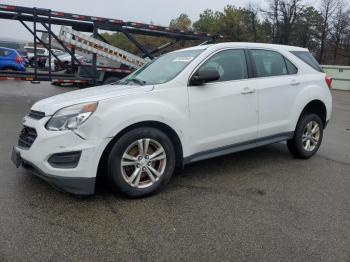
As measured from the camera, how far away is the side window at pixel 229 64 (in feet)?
15.3

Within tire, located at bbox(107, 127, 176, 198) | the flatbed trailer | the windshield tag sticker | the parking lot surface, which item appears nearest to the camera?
the parking lot surface

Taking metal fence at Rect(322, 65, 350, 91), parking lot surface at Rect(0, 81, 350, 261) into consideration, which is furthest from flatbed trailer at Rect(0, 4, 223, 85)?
metal fence at Rect(322, 65, 350, 91)

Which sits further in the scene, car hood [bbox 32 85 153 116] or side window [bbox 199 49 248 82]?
side window [bbox 199 49 248 82]

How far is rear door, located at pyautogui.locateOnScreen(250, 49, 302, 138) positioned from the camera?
16.5 ft

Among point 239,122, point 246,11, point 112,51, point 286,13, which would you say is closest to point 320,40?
point 286,13

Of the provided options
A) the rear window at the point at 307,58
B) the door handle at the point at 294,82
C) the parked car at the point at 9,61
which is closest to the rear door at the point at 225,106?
the door handle at the point at 294,82

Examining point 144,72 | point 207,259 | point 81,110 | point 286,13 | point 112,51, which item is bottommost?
point 207,259

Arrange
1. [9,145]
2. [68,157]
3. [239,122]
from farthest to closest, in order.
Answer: [9,145]
[239,122]
[68,157]

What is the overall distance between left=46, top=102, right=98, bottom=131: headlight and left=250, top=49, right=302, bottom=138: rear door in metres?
2.33

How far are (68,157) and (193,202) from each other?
138cm

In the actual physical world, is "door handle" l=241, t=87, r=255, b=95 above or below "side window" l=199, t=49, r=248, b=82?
below

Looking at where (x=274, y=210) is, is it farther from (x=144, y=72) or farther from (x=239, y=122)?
(x=144, y=72)

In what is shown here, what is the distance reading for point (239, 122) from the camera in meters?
4.75

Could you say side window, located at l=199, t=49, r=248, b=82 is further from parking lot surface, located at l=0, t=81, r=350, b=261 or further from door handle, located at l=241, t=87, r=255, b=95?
parking lot surface, located at l=0, t=81, r=350, b=261
